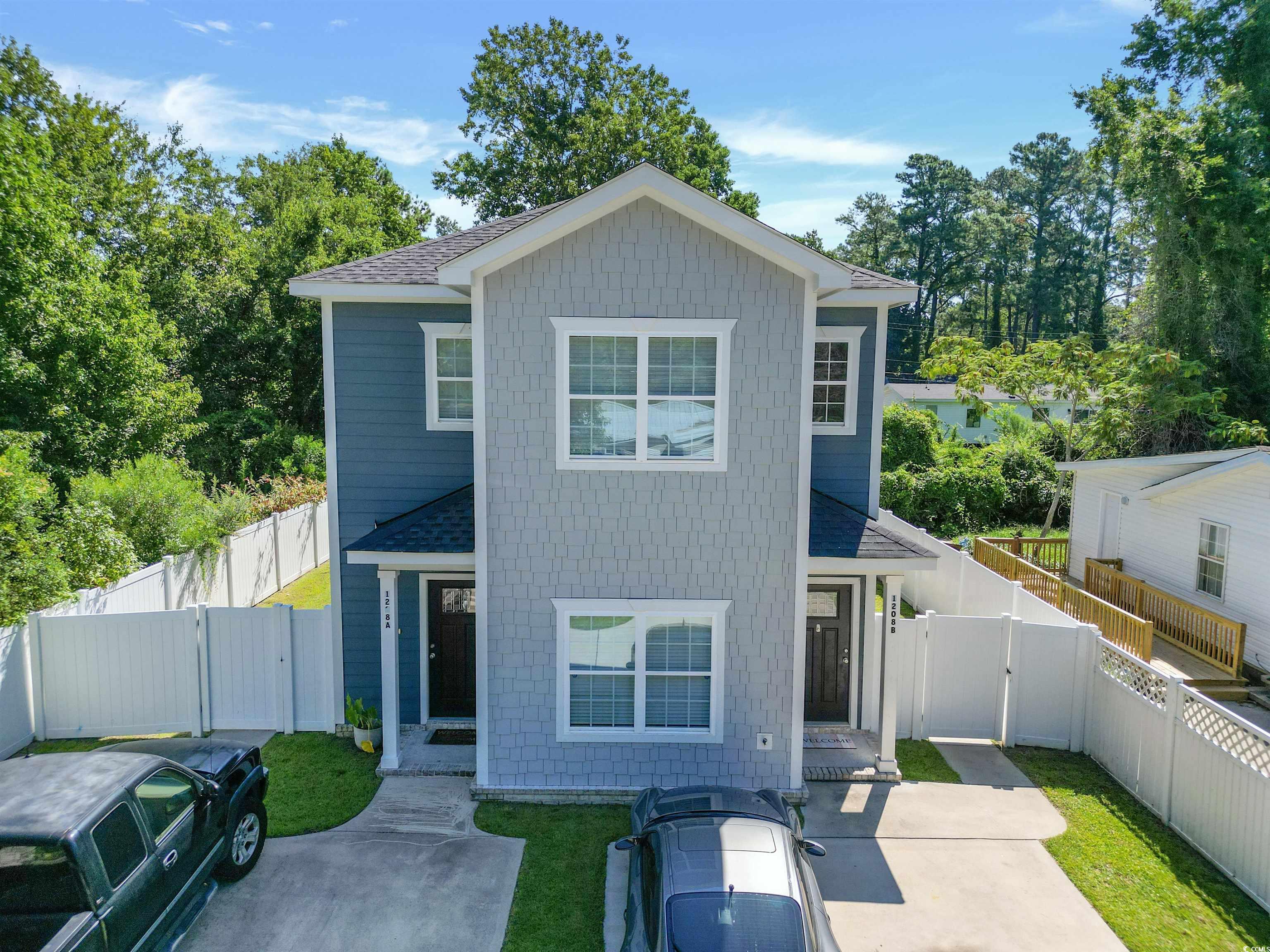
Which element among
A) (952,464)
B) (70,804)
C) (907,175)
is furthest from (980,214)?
(70,804)

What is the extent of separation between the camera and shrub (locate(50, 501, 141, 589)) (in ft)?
37.4

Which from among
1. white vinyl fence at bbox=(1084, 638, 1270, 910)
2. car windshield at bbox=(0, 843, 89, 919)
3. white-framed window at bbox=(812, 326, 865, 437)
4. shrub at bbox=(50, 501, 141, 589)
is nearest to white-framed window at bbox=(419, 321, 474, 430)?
white-framed window at bbox=(812, 326, 865, 437)

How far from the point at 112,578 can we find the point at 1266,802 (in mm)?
14610

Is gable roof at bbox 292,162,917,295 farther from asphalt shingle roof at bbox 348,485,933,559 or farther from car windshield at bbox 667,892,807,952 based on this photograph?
car windshield at bbox 667,892,807,952

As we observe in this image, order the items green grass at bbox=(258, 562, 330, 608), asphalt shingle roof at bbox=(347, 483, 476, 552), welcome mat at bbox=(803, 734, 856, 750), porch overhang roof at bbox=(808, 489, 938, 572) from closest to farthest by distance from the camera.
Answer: porch overhang roof at bbox=(808, 489, 938, 572) < asphalt shingle roof at bbox=(347, 483, 476, 552) < welcome mat at bbox=(803, 734, 856, 750) < green grass at bbox=(258, 562, 330, 608)

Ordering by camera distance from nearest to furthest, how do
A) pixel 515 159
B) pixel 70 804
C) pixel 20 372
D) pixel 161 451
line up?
pixel 70 804 → pixel 20 372 → pixel 161 451 → pixel 515 159

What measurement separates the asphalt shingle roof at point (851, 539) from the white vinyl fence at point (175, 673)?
657cm

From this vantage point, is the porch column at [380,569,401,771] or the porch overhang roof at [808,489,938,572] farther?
the porch column at [380,569,401,771]

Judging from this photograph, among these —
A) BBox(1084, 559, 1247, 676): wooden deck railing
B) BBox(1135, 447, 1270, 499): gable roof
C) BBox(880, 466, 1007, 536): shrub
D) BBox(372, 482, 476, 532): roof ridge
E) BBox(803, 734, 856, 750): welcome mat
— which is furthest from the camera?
BBox(880, 466, 1007, 536): shrub

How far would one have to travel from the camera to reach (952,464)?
27875 mm

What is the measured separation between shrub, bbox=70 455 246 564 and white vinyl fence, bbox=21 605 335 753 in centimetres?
323

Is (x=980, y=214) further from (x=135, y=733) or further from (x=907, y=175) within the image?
(x=135, y=733)

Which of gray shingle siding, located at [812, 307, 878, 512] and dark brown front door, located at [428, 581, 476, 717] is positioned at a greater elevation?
gray shingle siding, located at [812, 307, 878, 512]

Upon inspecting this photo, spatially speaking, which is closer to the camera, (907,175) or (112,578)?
(112,578)
